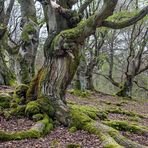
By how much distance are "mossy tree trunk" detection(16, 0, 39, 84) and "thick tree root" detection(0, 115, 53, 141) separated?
5161 millimetres

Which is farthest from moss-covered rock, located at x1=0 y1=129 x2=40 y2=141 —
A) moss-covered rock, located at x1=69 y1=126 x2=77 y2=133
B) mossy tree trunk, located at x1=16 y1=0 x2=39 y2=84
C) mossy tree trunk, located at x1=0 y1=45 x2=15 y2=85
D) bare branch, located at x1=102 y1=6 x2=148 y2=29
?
mossy tree trunk, located at x1=0 y1=45 x2=15 y2=85

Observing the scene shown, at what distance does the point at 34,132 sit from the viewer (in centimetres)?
907

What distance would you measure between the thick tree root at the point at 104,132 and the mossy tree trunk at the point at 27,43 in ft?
16.5

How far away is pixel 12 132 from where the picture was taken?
895 centimetres

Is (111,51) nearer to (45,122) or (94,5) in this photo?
(94,5)

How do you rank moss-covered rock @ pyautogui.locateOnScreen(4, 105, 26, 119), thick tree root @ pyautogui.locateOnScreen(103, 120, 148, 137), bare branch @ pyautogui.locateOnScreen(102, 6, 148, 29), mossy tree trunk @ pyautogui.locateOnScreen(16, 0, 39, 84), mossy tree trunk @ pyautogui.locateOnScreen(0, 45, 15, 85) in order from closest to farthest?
bare branch @ pyautogui.locateOnScreen(102, 6, 148, 29) < moss-covered rock @ pyautogui.locateOnScreen(4, 105, 26, 119) < thick tree root @ pyautogui.locateOnScreen(103, 120, 148, 137) < mossy tree trunk @ pyautogui.locateOnScreen(16, 0, 39, 84) < mossy tree trunk @ pyautogui.locateOnScreen(0, 45, 15, 85)

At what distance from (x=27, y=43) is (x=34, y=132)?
6.24 metres

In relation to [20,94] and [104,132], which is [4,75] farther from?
[104,132]

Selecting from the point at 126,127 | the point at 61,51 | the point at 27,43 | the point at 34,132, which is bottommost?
the point at 126,127

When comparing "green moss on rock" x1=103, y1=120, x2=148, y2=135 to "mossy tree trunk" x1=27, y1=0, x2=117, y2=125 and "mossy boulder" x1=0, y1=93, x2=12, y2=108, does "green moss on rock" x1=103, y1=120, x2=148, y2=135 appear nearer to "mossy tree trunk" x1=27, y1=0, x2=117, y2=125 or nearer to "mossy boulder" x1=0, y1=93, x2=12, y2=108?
"mossy tree trunk" x1=27, y1=0, x2=117, y2=125

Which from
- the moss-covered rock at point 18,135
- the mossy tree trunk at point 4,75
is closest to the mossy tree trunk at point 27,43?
the mossy tree trunk at point 4,75

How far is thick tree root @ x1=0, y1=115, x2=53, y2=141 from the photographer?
28.1ft

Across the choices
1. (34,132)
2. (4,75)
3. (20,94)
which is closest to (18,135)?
(34,132)

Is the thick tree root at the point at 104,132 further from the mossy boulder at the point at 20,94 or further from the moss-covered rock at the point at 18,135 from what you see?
the mossy boulder at the point at 20,94
